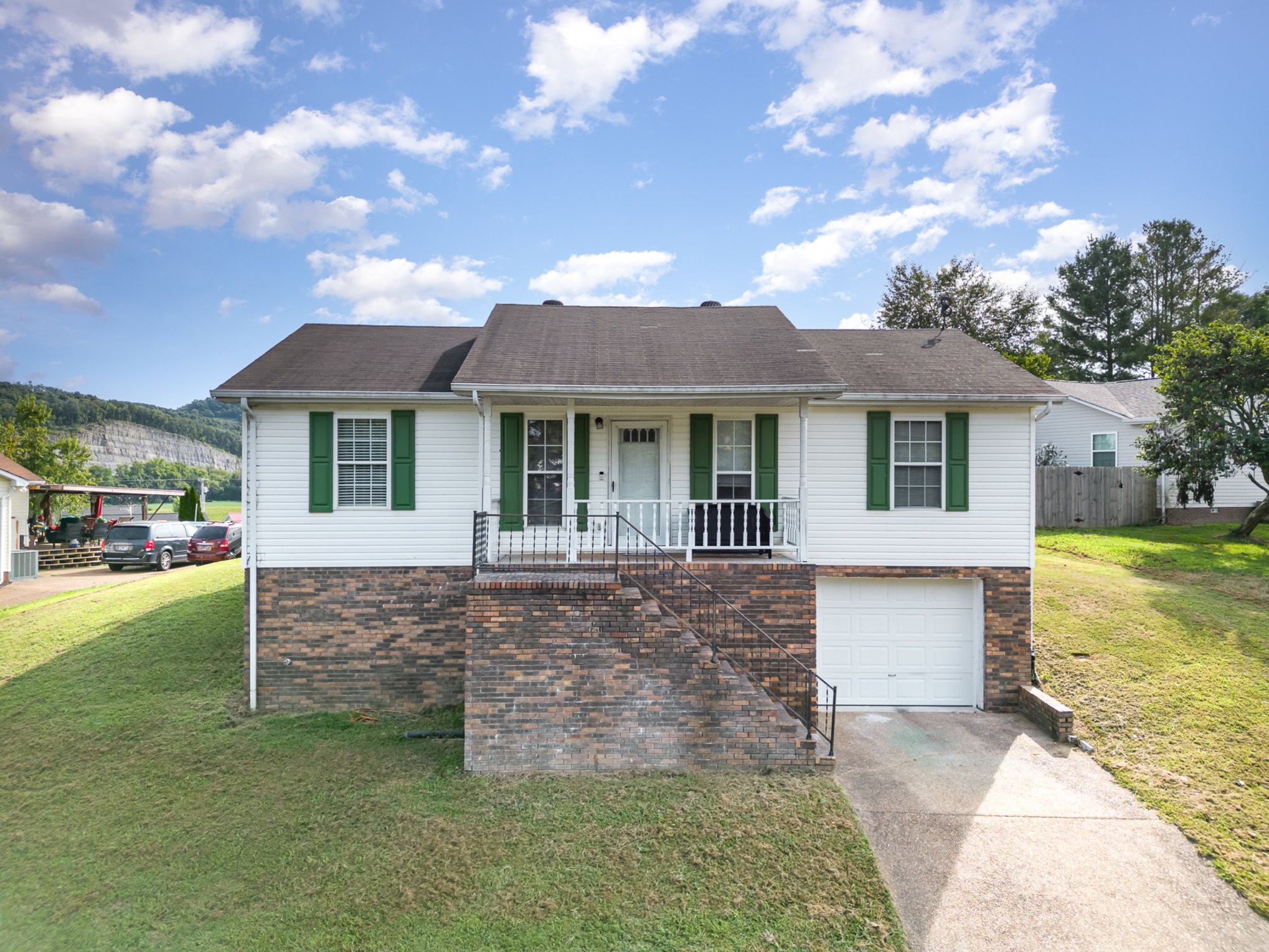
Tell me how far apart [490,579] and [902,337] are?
8.60m

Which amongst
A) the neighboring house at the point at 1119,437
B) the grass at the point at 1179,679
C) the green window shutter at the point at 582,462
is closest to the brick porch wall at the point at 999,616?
the grass at the point at 1179,679

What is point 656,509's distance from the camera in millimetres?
8641

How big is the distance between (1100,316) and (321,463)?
142ft

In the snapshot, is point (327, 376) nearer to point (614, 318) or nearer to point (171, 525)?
point (614, 318)

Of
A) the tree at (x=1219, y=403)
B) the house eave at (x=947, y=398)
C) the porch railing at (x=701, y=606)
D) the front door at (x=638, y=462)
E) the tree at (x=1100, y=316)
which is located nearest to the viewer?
the porch railing at (x=701, y=606)

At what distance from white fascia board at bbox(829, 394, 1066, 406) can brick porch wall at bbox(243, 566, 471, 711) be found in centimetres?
631

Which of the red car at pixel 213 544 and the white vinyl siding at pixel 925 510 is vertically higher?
the white vinyl siding at pixel 925 510

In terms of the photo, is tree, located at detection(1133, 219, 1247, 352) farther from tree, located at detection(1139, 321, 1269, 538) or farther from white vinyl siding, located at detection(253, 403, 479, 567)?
white vinyl siding, located at detection(253, 403, 479, 567)

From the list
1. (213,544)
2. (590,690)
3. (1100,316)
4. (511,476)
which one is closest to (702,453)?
(511,476)

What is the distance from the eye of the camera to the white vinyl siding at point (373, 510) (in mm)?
8445

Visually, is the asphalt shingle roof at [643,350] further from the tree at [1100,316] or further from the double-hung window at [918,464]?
the tree at [1100,316]

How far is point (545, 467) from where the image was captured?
29.4 feet

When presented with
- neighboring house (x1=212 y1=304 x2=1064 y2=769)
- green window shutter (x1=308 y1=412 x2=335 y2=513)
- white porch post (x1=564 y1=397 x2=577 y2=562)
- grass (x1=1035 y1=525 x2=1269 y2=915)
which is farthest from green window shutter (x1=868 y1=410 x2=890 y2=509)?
green window shutter (x1=308 y1=412 x2=335 y2=513)

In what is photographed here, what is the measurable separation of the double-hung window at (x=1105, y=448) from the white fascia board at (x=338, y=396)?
68.1ft
